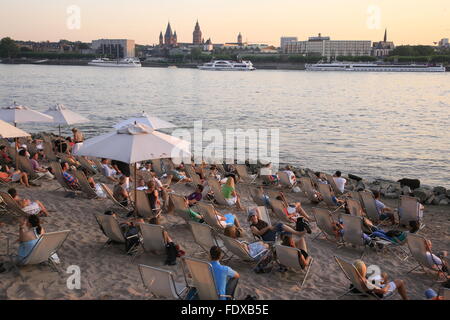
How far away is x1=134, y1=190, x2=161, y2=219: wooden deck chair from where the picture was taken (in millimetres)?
7766

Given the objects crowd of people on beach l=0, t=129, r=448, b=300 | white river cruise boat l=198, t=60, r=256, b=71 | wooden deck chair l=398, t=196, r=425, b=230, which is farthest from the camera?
white river cruise boat l=198, t=60, r=256, b=71

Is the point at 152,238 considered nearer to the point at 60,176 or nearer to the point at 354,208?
the point at 354,208

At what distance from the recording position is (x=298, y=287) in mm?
5734

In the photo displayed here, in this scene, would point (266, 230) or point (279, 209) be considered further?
point (279, 209)

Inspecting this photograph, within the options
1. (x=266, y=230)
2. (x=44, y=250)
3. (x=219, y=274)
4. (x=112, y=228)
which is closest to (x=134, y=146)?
(x=112, y=228)

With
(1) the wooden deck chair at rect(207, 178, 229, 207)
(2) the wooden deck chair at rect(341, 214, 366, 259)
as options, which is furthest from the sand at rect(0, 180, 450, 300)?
(1) the wooden deck chair at rect(207, 178, 229, 207)

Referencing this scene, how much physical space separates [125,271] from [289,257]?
6.76 feet

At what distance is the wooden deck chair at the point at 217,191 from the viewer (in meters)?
9.16

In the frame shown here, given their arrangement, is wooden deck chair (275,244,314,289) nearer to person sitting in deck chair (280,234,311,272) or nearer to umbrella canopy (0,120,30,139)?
person sitting in deck chair (280,234,311,272)

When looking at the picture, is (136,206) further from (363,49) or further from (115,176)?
(363,49)

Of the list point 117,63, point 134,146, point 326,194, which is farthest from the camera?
point 117,63

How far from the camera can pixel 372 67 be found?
13750 cm

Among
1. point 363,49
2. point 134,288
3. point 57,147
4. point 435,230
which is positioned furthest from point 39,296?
point 363,49

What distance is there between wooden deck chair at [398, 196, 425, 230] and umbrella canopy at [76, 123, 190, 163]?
4.34 m
